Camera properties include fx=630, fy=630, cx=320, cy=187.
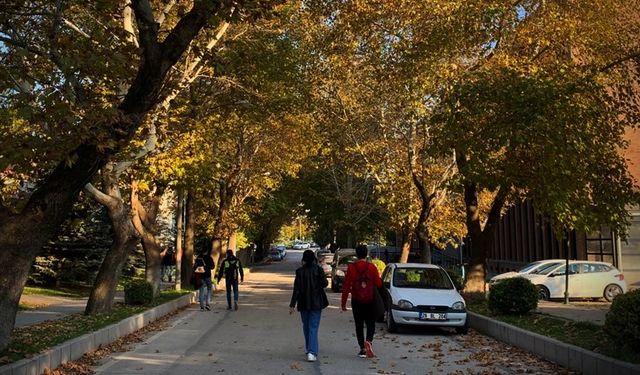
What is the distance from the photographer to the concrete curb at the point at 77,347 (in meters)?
7.76

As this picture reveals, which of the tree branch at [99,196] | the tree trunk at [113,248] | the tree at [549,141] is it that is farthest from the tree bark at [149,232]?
the tree at [549,141]

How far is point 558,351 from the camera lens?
930cm

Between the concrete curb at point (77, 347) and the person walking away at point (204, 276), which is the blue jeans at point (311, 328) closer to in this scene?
the concrete curb at point (77, 347)

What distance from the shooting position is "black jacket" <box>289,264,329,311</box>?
9.80m

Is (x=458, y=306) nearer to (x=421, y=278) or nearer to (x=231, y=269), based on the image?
(x=421, y=278)

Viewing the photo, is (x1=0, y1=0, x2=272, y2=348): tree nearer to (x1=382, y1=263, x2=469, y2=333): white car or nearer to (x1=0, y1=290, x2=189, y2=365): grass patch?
(x1=0, y1=290, x2=189, y2=365): grass patch

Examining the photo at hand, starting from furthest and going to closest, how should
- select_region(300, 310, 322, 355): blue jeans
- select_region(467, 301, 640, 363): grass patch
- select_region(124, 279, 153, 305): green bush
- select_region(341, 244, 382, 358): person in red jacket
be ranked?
select_region(124, 279, 153, 305): green bush < select_region(341, 244, 382, 358): person in red jacket < select_region(300, 310, 322, 355): blue jeans < select_region(467, 301, 640, 363): grass patch

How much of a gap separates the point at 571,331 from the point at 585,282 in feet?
39.4

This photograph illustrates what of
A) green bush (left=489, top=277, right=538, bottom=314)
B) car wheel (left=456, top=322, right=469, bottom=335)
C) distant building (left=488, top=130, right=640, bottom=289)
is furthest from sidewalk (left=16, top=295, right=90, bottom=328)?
distant building (left=488, top=130, right=640, bottom=289)

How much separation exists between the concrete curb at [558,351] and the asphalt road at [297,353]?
199 mm

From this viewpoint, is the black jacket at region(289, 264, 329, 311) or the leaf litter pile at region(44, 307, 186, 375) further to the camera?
the black jacket at region(289, 264, 329, 311)

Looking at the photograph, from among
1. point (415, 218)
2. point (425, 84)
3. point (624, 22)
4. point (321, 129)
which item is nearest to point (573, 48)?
point (624, 22)

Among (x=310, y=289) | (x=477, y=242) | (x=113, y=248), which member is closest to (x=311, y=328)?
(x=310, y=289)

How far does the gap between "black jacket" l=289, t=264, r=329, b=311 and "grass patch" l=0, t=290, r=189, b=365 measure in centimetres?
377
